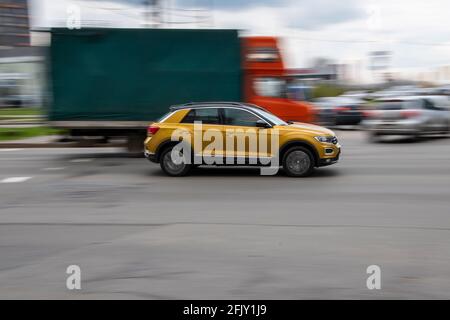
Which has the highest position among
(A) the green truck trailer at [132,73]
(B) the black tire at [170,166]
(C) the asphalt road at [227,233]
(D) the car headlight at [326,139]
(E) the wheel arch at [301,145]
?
(A) the green truck trailer at [132,73]

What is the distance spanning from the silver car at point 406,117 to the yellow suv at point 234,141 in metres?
7.38

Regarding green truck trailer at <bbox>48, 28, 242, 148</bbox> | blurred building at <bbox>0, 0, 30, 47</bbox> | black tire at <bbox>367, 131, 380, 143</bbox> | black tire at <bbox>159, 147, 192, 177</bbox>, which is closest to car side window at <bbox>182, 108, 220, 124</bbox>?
black tire at <bbox>159, 147, 192, 177</bbox>

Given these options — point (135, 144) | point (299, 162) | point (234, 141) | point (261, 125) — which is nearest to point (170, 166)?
point (234, 141)

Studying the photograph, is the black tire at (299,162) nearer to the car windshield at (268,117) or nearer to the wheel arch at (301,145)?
the wheel arch at (301,145)

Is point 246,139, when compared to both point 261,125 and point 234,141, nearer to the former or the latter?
point 234,141

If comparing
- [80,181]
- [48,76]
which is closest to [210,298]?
[80,181]

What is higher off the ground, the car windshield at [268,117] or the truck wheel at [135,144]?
the car windshield at [268,117]

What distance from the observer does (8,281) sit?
494cm

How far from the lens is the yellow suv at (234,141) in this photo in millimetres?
10938

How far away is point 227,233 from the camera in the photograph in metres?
6.63

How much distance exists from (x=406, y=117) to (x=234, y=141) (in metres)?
8.83

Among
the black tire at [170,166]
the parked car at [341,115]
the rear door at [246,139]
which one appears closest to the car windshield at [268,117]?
the rear door at [246,139]

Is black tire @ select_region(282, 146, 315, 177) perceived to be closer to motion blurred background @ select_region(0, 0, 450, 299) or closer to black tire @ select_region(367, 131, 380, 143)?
motion blurred background @ select_region(0, 0, 450, 299)

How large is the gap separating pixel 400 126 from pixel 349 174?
726 cm
